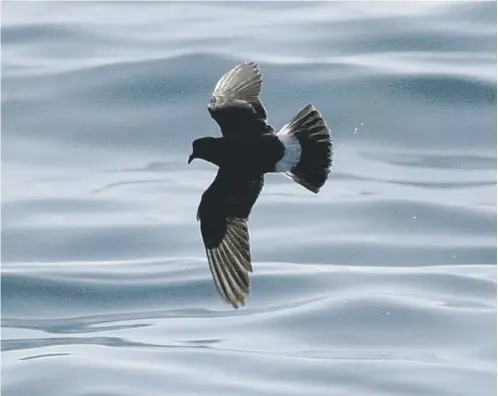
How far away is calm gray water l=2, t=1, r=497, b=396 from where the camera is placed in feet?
32.6

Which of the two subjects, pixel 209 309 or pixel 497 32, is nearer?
pixel 209 309

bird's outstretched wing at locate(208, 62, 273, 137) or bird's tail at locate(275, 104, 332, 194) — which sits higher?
bird's outstretched wing at locate(208, 62, 273, 137)

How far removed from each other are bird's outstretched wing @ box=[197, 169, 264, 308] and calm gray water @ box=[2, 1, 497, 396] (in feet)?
7.60

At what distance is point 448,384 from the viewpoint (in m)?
9.45

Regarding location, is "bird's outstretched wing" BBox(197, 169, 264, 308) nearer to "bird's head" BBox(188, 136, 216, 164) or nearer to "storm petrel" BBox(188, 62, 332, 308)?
"storm petrel" BBox(188, 62, 332, 308)

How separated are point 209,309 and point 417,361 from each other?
67.7 inches

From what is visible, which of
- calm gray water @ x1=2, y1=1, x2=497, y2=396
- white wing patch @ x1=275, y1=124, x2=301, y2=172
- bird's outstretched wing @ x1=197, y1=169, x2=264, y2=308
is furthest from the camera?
calm gray water @ x1=2, y1=1, x2=497, y2=396

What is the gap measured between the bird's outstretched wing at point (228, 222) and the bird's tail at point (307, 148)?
30cm

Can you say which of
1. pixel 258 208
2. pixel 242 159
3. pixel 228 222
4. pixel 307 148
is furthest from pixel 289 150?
pixel 258 208

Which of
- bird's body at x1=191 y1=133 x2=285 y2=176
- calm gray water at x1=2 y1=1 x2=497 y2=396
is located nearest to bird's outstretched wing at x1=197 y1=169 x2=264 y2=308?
bird's body at x1=191 y1=133 x2=285 y2=176

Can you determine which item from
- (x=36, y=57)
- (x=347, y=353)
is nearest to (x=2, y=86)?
(x=36, y=57)

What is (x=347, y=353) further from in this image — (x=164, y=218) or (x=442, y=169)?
(x=442, y=169)

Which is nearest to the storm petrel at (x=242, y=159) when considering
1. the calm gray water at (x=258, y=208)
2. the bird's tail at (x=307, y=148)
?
the bird's tail at (x=307, y=148)

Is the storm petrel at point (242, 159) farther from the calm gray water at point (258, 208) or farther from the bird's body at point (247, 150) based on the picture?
the calm gray water at point (258, 208)
